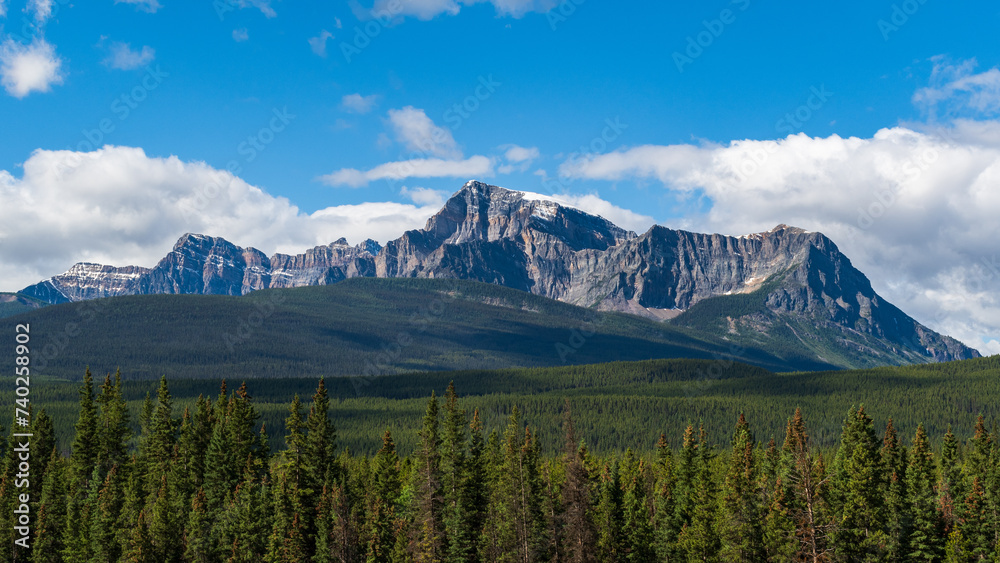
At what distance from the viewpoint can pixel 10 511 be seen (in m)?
92.3

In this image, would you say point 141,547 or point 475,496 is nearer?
point 475,496

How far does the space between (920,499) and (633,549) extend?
26.1 meters

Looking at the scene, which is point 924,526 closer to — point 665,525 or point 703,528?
point 703,528

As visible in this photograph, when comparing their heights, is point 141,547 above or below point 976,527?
below

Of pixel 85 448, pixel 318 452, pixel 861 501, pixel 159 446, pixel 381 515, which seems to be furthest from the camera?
pixel 85 448

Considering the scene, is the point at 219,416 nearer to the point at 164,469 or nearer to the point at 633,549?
the point at 164,469

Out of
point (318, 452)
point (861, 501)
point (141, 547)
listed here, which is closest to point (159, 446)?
point (141, 547)

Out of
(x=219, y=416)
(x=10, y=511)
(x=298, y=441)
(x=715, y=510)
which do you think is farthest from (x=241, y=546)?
(x=715, y=510)

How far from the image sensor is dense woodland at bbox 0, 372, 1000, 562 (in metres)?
75.2

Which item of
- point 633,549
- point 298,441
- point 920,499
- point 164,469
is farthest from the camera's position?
point 164,469

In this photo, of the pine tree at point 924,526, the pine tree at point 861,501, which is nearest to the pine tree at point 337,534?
the pine tree at point 861,501

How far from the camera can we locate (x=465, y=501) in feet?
258

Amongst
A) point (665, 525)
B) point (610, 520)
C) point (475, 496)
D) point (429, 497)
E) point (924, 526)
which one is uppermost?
point (429, 497)

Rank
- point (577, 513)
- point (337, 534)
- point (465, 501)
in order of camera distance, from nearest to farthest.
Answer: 1. point (337, 534)
2. point (577, 513)
3. point (465, 501)
